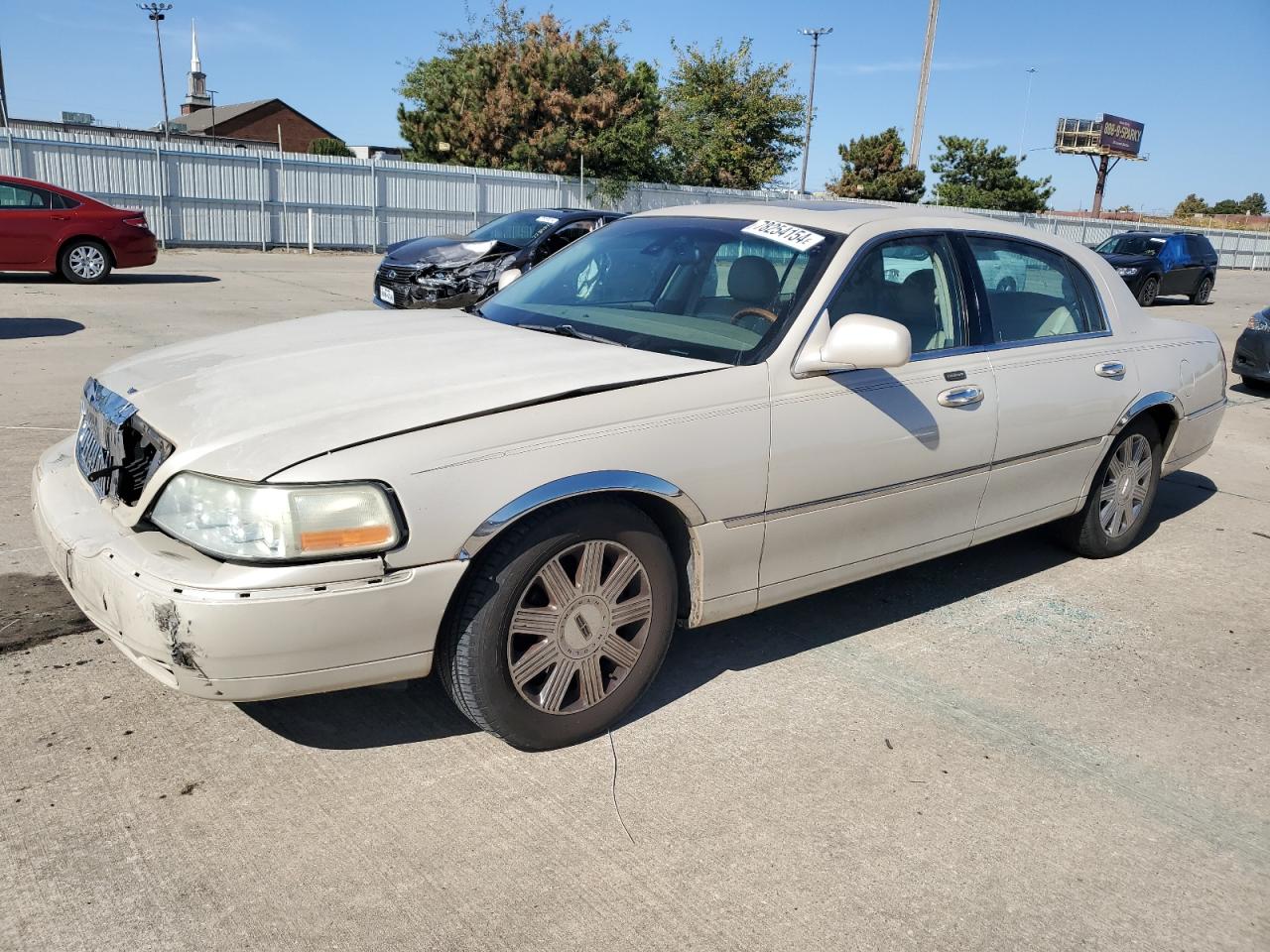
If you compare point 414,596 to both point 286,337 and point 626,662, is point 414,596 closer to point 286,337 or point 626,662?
point 626,662

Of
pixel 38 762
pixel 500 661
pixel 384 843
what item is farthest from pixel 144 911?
pixel 500 661

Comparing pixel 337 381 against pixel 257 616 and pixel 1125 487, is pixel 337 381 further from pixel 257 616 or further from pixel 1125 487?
pixel 1125 487

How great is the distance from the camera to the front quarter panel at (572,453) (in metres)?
2.69

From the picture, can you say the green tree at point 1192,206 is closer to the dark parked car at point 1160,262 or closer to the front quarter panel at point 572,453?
the dark parked car at point 1160,262

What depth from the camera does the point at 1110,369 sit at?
4668mm

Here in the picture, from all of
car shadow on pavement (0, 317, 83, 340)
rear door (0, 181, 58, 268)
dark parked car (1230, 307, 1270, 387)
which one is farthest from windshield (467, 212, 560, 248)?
dark parked car (1230, 307, 1270, 387)

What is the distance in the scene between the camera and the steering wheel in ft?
11.8

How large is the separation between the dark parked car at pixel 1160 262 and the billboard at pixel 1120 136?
47.3 m

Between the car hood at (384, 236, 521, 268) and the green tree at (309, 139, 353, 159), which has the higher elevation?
the green tree at (309, 139, 353, 159)

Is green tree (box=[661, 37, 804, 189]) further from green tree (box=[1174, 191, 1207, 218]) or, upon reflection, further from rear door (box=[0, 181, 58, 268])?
green tree (box=[1174, 191, 1207, 218])

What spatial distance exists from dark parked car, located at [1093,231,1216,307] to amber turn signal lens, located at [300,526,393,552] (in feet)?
71.0

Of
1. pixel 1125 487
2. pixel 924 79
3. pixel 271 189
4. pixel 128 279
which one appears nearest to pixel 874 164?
pixel 924 79

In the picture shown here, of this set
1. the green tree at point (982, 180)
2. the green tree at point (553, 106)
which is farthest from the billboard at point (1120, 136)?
the green tree at point (553, 106)

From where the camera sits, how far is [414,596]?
2729mm
